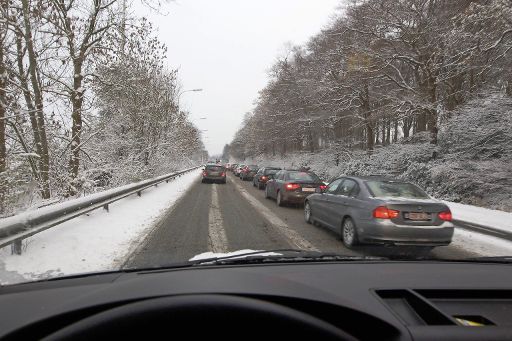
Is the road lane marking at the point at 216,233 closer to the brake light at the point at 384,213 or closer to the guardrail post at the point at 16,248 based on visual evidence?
the brake light at the point at 384,213

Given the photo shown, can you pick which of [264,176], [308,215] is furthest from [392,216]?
[264,176]

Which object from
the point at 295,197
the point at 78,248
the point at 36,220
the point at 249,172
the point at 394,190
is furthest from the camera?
the point at 249,172

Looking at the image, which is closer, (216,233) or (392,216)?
(392,216)

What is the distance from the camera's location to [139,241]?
770 cm

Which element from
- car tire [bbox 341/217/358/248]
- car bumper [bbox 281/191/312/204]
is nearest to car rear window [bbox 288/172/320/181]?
car bumper [bbox 281/191/312/204]

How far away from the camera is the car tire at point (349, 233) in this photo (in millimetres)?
7512

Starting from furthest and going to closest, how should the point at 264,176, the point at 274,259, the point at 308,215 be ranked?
1. the point at 264,176
2. the point at 308,215
3. the point at 274,259

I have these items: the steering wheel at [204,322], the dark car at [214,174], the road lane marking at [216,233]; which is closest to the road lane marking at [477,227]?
the road lane marking at [216,233]

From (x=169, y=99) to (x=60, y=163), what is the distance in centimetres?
1548

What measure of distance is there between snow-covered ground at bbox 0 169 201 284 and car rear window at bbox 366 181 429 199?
4.84 metres

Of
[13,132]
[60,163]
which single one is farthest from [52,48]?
[60,163]

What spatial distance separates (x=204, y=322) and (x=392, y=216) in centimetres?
619

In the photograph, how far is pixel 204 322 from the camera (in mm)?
1387

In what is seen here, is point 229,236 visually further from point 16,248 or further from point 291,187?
point 291,187
